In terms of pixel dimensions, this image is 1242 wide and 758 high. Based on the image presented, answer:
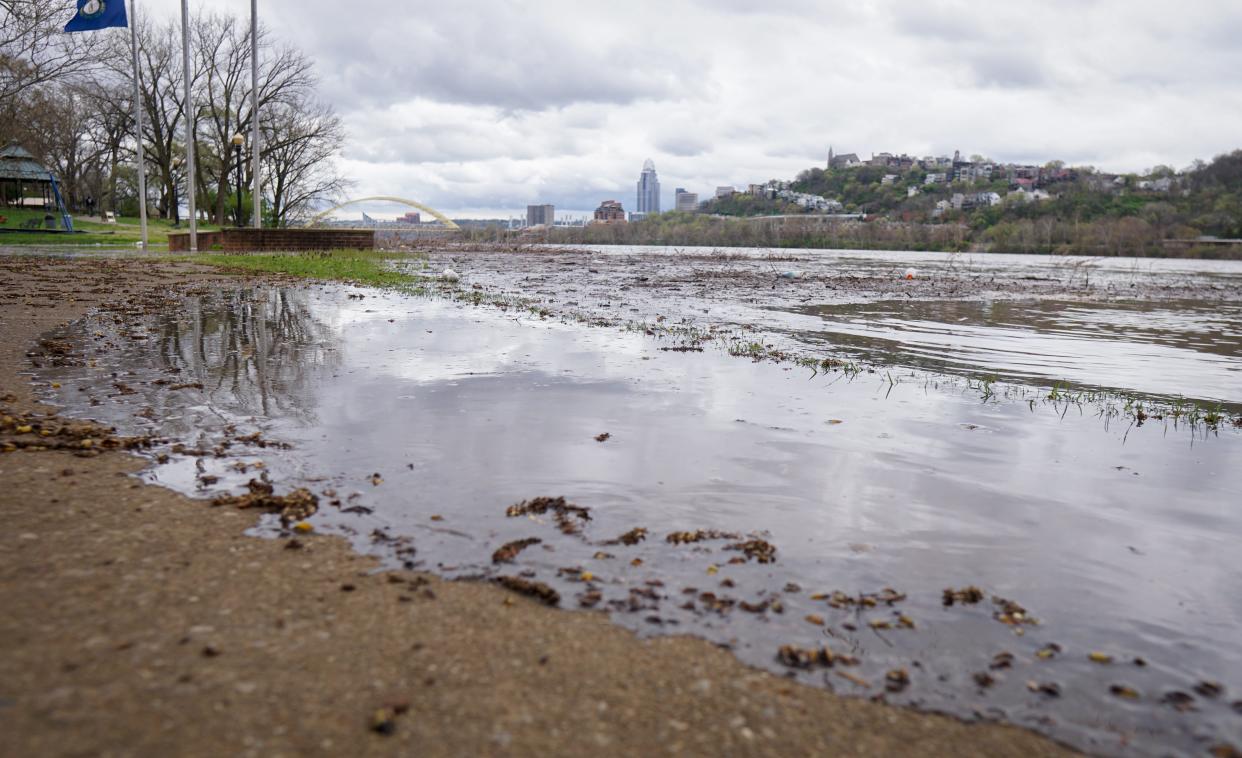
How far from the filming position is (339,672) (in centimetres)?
285

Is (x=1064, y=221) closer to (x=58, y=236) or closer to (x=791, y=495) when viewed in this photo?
(x=58, y=236)

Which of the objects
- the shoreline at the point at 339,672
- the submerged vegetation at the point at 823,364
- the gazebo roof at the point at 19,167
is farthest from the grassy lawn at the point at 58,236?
the shoreline at the point at 339,672

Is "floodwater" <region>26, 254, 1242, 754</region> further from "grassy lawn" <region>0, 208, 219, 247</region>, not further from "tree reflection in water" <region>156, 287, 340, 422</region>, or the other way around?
"grassy lawn" <region>0, 208, 219, 247</region>

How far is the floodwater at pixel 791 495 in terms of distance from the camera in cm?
326

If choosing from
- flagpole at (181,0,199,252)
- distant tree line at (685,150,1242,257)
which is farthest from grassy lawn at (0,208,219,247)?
distant tree line at (685,150,1242,257)

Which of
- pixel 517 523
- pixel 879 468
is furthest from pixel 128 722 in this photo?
pixel 879 468

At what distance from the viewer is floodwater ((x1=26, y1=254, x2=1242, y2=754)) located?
3.26 meters

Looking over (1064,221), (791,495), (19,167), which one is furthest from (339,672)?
(1064,221)

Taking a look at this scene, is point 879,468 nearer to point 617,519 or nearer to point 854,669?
point 617,519

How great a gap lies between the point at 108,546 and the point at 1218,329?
19798 mm

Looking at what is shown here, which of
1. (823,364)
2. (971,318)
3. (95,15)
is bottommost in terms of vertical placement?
(823,364)

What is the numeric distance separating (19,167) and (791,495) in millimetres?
57552

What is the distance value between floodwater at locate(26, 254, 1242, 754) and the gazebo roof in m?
47.8

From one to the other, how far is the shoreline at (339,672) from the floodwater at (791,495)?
0.22 meters
